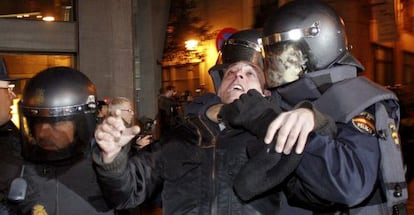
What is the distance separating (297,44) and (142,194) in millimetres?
980

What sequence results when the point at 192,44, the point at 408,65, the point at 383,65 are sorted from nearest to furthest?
the point at 192,44
the point at 383,65
the point at 408,65

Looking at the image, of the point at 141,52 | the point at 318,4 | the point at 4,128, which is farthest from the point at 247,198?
the point at 141,52

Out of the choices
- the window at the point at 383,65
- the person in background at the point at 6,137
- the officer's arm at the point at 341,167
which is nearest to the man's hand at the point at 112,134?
the officer's arm at the point at 341,167

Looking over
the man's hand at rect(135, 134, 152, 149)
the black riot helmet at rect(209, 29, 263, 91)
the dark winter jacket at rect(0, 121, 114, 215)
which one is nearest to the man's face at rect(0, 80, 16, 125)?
the dark winter jacket at rect(0, 121, 114, 215)

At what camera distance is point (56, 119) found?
2.81 meters

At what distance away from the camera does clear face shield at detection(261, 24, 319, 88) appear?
2377 mm

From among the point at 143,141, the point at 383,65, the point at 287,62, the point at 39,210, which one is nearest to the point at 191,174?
the point at 287,62

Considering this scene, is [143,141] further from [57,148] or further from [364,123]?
[364,123]

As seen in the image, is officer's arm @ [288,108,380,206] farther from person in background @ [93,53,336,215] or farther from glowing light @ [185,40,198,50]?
glowing light @ [185,40,198,50]

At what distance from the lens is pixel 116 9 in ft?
33.4

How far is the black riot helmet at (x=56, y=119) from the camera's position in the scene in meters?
2.82

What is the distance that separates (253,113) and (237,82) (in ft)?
1.85

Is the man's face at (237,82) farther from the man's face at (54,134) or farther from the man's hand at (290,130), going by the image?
the man's face at (54,134)

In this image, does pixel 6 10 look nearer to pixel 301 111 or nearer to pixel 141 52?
pixel 141 52
